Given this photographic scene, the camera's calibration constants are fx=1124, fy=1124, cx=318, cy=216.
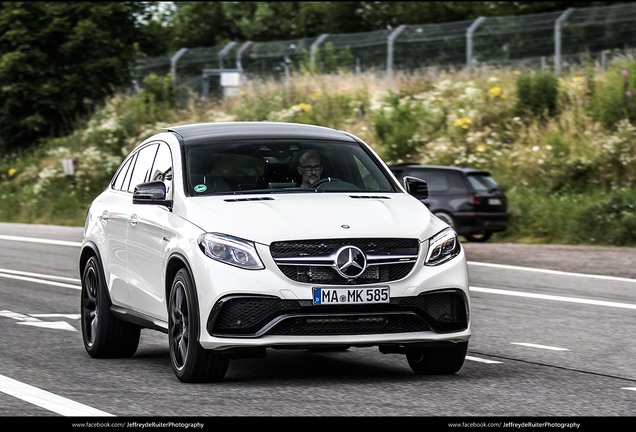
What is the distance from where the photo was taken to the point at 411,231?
282 inches

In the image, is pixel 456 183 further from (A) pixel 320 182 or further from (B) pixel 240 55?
(B) pixel 240 55

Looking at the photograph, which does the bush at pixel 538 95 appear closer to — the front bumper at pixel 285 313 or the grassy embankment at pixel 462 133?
the grassy embankment at pixel 462 133

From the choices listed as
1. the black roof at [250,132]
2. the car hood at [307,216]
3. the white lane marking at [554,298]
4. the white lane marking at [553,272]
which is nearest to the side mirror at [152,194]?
the car hood at [307,216]

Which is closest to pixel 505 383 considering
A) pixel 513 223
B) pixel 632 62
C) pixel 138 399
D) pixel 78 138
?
pixel 138 399

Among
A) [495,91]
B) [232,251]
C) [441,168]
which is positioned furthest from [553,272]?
[495,91]

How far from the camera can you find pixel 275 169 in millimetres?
8195

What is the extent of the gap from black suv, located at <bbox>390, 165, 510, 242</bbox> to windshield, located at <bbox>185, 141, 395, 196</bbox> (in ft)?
46.9

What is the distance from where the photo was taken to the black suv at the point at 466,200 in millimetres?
22516

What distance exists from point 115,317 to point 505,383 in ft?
10.8

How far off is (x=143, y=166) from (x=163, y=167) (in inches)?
26.2

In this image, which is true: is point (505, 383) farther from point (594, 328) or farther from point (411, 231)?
point (594, 328)

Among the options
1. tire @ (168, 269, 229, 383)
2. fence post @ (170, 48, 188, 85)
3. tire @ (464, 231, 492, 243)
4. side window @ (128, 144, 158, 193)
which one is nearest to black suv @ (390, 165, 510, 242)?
tire @ (464, 231, 492, 243)

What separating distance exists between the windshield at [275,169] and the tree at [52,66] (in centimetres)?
3284

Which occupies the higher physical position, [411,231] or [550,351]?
[411,231]
